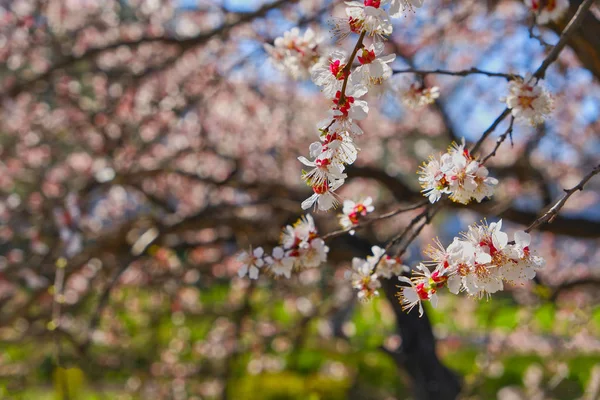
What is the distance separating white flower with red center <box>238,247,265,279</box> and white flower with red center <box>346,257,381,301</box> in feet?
0.81

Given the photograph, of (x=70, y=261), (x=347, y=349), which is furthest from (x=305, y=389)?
(x=70, y=261)

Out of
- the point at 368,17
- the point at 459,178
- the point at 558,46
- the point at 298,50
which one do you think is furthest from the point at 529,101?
the point at 298,50

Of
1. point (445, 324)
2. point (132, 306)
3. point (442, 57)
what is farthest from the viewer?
point (445, 324)

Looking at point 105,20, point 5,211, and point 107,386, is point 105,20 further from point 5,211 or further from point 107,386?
point 107,386

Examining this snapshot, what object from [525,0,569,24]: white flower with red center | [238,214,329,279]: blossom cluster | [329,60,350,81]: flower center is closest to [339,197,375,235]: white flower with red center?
[238,214,329,279]: blossom cluster

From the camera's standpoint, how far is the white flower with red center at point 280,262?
154 centimetres

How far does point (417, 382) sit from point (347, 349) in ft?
10.9

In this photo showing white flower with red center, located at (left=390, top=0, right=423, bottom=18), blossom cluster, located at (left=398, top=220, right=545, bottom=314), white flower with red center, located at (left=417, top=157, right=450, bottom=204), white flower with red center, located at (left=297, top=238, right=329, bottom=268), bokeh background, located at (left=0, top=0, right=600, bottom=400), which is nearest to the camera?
white flower with red center, located at (left=390, top=0, right=423, bottom=18)

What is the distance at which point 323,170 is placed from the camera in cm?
121

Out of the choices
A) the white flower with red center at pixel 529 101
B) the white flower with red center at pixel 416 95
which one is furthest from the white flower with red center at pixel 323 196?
the white flower with red center at pixel 416 95

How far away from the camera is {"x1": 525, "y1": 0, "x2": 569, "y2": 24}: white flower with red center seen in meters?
1.73

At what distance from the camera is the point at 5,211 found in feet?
15.3

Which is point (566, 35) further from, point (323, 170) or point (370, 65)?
point (323, 170)

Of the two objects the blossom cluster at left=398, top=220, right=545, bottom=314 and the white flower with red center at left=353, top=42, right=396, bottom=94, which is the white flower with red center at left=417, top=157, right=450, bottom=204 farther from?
the white flower with red center at left=353, top=42, right=396, bottom=94
